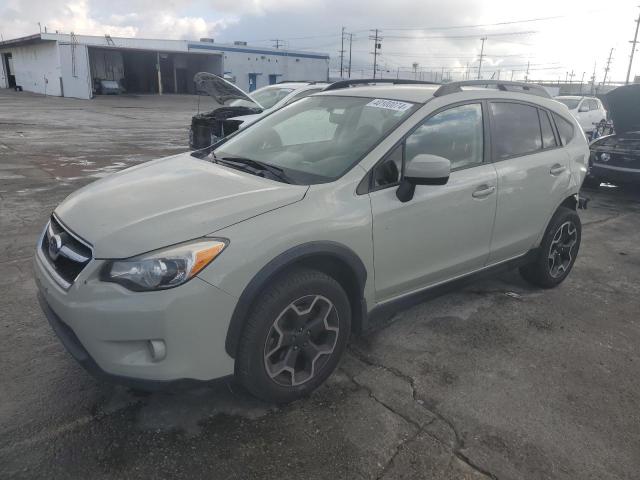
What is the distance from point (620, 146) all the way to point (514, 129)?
20.5ft

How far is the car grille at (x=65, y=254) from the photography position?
2357mm

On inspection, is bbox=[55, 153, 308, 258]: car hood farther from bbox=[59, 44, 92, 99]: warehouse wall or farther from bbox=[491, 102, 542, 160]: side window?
bbox=[59, 44, 92, 99]: warehouse wall

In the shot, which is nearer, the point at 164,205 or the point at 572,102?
the point at 164,205

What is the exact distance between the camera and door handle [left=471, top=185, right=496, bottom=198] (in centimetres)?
337

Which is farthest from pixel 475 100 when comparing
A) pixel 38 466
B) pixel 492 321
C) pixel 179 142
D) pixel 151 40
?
pixel 151 40

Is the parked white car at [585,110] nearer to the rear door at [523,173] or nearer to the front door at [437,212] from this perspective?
the rear door at [523,173]

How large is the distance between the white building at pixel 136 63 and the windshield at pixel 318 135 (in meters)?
37.5

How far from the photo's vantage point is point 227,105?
413 inches

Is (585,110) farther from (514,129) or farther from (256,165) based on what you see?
(256,165)

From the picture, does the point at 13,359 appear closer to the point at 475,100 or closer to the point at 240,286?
the point at 240,286

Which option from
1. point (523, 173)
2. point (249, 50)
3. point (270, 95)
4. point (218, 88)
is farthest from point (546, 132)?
point (249, 50)

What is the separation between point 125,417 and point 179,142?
12524mm

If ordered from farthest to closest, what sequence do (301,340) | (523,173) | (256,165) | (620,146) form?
(620,146) < (523,173) < (256,165) < (301,340)

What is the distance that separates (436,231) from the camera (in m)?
3.17
